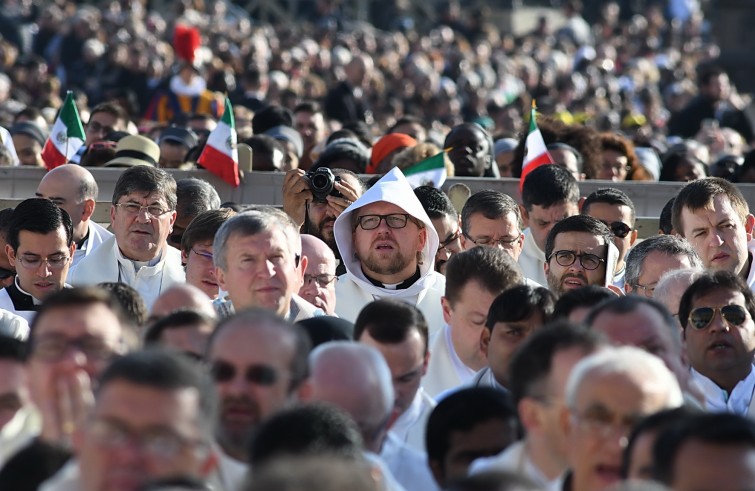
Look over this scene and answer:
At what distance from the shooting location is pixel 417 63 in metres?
22.1

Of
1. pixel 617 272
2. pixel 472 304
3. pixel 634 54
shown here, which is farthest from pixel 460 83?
pixel 472 304

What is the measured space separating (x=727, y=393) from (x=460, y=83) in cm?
1577

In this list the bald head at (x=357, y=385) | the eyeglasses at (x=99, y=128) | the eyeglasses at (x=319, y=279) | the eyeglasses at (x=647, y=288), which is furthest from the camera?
the eyeglasses at (x=99, y=128)

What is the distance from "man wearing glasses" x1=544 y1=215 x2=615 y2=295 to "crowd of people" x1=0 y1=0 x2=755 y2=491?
11 mm

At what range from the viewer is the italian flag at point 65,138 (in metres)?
12.1

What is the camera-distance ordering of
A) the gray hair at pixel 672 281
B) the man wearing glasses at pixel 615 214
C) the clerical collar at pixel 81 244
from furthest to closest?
1. the clerical collar at pixel 81 244
2. the man wearing glasses at pixel 615 214
3. the gray hair at pixel 672 281

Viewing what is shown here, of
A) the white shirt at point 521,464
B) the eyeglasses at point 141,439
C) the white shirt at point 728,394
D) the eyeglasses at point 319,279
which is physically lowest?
the white shirt at point 728,394

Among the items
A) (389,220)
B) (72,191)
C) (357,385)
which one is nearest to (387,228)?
(389,220)

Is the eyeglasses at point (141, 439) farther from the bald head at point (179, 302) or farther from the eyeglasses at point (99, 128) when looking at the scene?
the eyeglasses at point (99, 128)

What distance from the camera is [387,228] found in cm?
858

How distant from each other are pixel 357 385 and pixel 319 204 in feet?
12.8

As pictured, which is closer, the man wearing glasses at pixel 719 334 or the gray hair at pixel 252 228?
the man wearing glasses at pixel 719 334

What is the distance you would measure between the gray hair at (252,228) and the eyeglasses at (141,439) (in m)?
2.82

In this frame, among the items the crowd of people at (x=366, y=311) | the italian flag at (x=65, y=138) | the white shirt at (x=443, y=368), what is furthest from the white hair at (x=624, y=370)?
the italian flag at (x=65, y=138)
